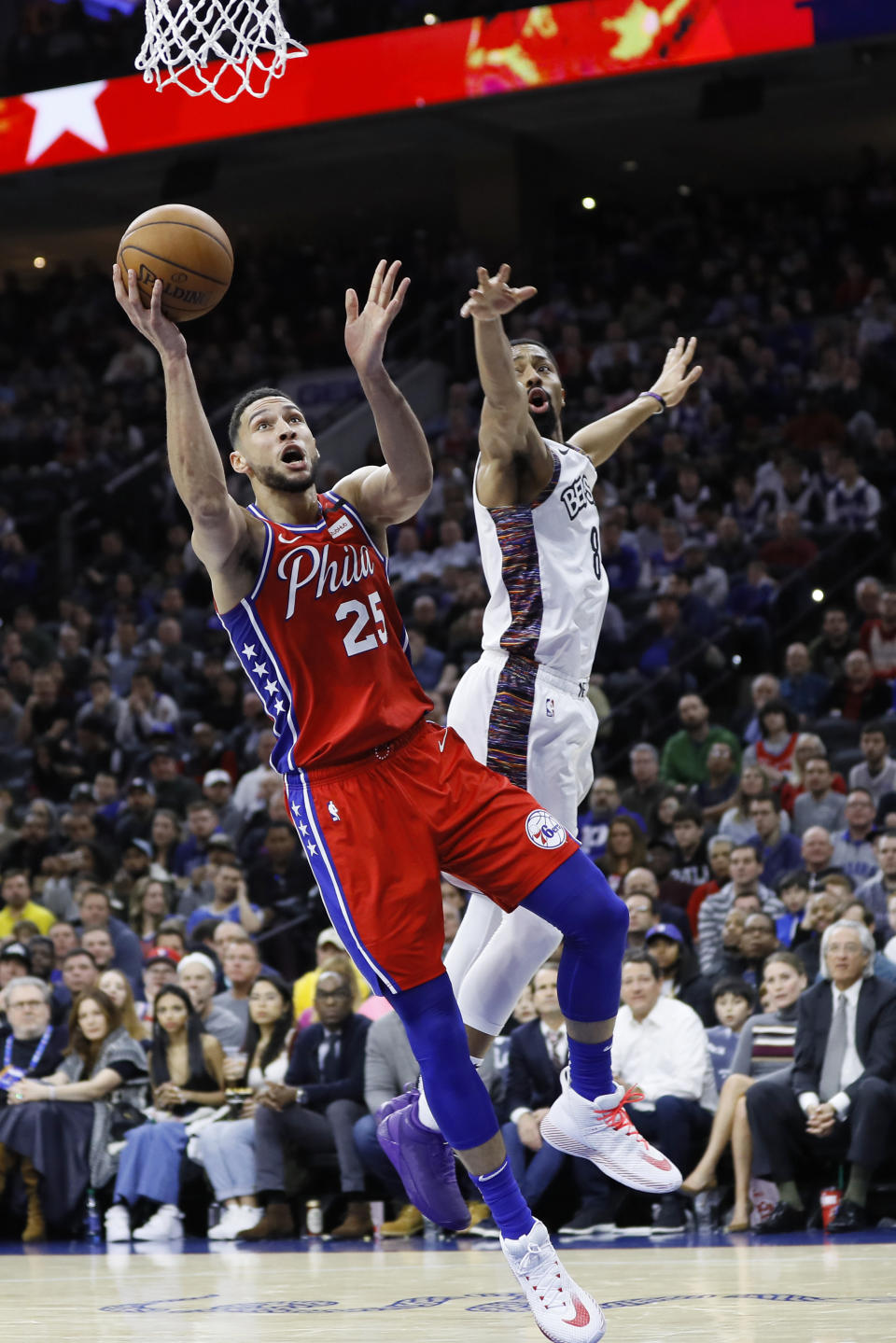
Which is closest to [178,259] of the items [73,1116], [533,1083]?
[533,1083]

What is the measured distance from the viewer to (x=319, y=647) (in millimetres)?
5371

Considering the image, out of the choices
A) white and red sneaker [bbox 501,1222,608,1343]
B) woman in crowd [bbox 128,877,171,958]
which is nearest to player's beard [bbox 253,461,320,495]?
white and red sneaker [bbox 501,1222,608,1343]

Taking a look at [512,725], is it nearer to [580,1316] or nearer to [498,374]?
[498,374]

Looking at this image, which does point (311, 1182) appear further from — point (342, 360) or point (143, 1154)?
point (342, 360)

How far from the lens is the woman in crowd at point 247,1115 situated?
10148 millimetres

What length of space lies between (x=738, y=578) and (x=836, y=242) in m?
6.89

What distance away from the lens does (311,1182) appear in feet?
33.7

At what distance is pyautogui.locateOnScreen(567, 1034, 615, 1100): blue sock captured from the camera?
223 inches

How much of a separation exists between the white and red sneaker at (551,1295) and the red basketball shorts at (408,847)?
821mm

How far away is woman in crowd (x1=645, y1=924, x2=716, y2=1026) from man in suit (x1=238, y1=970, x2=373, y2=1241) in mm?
1740

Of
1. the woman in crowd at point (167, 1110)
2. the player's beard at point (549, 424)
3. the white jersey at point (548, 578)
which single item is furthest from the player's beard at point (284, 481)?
the woman in crowd at point (167, 1110)

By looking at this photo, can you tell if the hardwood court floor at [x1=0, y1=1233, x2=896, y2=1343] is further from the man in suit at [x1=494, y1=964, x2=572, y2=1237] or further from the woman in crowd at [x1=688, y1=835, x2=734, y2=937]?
the woman in crowd at [x1=688, y1=835, x2=734, y2=937]

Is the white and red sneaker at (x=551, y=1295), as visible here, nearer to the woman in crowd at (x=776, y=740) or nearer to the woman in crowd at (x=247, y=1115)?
the woman in crowd at (x=247, y=1115)

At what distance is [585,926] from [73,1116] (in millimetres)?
6320
